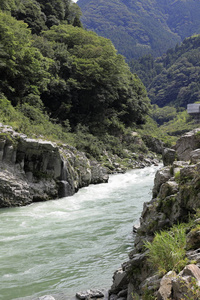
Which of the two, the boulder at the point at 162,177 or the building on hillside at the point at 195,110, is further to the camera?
the building on hillside at the point at 195,110

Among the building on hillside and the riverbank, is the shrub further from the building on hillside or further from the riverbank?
the building on hillside

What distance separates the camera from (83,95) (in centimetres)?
3903

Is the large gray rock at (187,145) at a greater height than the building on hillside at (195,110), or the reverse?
the building on hillside at (195,110)

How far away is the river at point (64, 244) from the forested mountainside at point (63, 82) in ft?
24.4

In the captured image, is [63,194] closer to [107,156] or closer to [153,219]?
[153,219]

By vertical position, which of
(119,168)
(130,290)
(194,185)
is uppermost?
(194,185)

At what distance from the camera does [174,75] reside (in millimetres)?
144125

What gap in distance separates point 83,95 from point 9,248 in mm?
31509

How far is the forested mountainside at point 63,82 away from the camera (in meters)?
26.1

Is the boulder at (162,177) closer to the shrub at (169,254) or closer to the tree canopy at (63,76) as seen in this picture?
the shrub at (169,254)

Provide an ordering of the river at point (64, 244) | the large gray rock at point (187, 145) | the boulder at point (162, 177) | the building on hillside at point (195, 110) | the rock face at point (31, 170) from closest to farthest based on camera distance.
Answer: the river at point (64, 244)
the boulder at point (162, 177)
the large gray rock at point (187, 145)
the rock face at point (31, 170)
the building on hillside at point (195, 110)

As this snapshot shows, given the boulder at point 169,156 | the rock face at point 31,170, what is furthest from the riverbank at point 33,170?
the boulder at point 169,156

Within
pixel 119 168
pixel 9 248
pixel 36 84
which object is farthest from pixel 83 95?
pixel 9 248

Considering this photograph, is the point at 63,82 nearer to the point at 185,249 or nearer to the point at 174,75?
the point at 185,249
